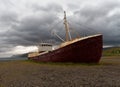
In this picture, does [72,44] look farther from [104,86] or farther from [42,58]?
[104,86]

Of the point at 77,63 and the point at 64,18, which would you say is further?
the point at 64,18

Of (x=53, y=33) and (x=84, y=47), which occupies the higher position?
(x=53, y=33)

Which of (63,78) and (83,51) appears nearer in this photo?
(63,78)

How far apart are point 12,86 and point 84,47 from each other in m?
22.9

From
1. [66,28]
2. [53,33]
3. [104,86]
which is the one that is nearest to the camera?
[104,86]

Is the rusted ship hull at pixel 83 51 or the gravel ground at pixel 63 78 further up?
the rusted ship hull at pixel 83 51

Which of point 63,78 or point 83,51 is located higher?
point 83,51

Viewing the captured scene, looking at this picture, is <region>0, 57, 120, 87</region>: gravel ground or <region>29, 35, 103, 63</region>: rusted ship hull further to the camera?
<region>29, 35, 103, 63</region>: rusted ship hull

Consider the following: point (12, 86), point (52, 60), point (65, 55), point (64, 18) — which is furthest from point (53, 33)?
point (12, 86)

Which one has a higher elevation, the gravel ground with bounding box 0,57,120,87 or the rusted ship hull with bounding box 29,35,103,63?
the rusted ship hull with bounding box 29,35,103,63

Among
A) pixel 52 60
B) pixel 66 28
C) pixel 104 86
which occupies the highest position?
pixel 66 28

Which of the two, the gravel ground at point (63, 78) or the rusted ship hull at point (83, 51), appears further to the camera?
the rusted ship hull at point (83, 51)

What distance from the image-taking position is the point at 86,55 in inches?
1533

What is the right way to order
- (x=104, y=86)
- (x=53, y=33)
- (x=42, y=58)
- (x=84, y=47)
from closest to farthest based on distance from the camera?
(x=104, y=86)
(x=84, y=47)
(x=42, y=58)
(x=53, y=33)
